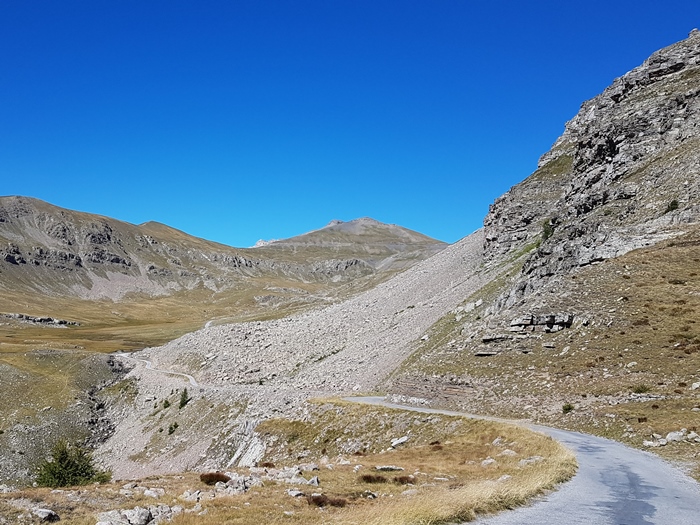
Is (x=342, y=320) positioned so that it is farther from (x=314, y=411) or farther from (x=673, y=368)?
(x=673, y=368)

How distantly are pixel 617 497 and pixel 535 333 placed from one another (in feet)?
90.5

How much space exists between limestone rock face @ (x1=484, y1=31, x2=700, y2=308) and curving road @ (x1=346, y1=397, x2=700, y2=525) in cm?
3080

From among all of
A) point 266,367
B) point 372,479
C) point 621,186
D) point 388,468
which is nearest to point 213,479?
point 372,479

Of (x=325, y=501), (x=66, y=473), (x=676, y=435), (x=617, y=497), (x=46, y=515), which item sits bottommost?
(x=66, y=473)

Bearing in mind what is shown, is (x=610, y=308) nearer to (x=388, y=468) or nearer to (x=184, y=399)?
(x=388, y=468)

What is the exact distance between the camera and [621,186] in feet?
206

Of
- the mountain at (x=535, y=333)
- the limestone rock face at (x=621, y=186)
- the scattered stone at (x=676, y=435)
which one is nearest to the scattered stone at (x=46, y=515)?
the mountain at (x=535, y=333)

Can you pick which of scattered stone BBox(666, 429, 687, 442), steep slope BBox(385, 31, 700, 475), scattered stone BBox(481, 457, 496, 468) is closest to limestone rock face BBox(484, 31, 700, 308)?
steep slope BBox(385, 31, 700, 475)

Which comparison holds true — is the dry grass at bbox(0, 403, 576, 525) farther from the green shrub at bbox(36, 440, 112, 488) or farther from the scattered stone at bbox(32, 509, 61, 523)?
the green shrub at bbox(36, 440, 112, 488)

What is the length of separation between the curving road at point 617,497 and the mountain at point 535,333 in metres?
3.90

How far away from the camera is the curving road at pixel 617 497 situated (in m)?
14.8

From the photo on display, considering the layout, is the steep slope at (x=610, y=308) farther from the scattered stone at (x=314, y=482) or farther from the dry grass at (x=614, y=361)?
the scattered stone at (x=314, y=482)

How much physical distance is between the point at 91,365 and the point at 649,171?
10748 cm

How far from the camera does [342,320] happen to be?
92125 mm
